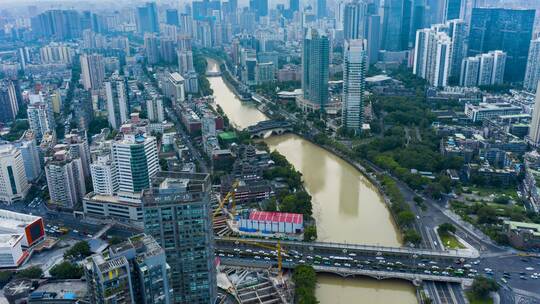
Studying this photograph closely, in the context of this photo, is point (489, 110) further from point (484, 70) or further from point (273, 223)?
point (273, 223)

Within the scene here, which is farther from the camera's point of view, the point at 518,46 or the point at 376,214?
the point at 518,46

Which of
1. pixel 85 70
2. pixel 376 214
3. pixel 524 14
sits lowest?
pixel 376 214

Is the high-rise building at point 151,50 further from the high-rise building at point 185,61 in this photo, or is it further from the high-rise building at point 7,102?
the high-rise building at point 7,102

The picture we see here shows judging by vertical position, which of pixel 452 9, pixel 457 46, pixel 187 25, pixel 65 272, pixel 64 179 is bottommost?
pixel 65 272

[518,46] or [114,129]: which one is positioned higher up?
[518,46]

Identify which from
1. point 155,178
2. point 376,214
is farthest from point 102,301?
point 376,214

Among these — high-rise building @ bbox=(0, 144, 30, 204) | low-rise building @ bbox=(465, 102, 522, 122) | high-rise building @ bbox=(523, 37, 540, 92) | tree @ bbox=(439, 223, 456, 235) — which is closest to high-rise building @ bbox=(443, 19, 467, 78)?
high-rise building @ bbox=(523, 37, 540, 92)

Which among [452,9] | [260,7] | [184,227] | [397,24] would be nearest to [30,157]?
[184,227]

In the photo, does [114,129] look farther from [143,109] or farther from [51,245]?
[51,245]
